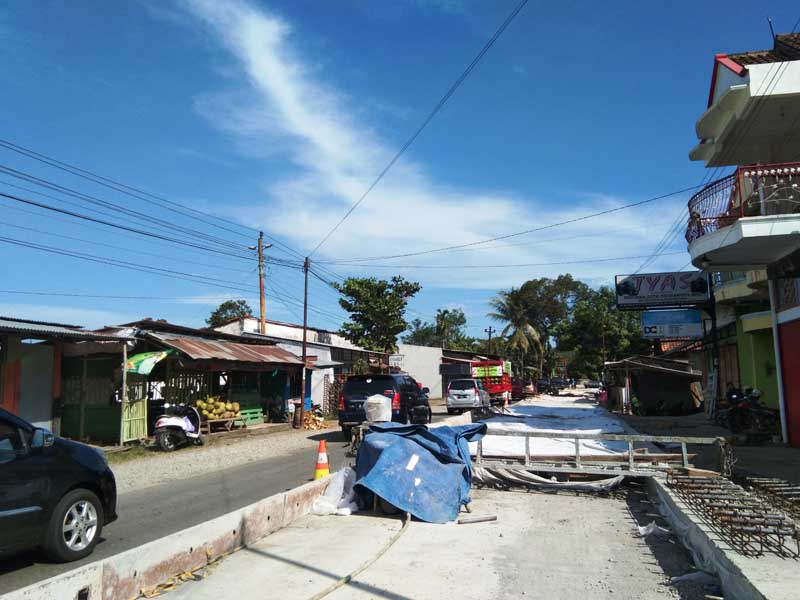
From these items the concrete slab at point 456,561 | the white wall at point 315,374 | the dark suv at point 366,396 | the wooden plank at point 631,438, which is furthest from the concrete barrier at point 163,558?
the white wall at point 315,374

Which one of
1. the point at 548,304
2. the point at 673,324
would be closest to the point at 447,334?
the point at 548,304

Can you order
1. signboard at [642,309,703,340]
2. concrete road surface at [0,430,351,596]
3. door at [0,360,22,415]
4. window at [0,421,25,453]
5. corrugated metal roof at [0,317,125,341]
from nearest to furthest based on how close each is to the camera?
window at [0,421,25,453], concrete road surface at [0,430,351,596], corrugated metal roof at [0,317,125,341], door at [0,360,22,415], signboard at [642,309,703,340]

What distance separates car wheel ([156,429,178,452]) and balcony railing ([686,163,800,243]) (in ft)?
45.5

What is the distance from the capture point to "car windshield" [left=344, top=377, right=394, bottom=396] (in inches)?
673

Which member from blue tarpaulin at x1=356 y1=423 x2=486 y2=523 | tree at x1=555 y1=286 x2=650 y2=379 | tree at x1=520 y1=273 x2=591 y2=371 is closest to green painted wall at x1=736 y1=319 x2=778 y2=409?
blue tarpaulin at x1=356 y1=423 x2=486 y2=523

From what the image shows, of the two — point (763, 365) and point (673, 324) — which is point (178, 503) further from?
point (673, 324)

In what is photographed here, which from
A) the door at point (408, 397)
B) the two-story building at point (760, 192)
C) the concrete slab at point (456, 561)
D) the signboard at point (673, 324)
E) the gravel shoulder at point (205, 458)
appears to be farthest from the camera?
the signboard at point (673, 324)

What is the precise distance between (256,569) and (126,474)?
25.4ft

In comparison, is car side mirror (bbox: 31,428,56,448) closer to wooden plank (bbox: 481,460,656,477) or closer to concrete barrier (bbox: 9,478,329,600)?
concrete barrier (bbox: 9,478,329,600)

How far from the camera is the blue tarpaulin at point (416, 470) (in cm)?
776

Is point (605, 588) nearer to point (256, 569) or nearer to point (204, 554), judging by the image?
point (256, 569)

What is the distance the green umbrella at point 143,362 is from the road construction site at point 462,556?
9.60 m

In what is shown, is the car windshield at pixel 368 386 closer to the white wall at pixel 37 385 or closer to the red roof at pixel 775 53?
the white wall at pixel 37 385

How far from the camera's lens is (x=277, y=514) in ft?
23.7
